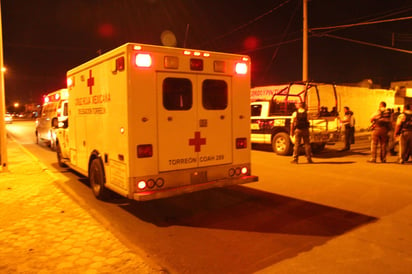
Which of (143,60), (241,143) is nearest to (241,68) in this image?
(241,143)

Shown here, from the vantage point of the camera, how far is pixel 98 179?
7.11 metres

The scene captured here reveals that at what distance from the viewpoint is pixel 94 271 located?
4.19 metres

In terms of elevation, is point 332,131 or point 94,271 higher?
point 332,131

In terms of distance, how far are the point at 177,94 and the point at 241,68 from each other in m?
1.44

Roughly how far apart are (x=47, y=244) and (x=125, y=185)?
1.35 m

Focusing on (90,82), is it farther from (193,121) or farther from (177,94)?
(193,121)

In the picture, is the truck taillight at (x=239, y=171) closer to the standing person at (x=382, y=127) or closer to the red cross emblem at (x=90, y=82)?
the red cross emblem at (x=90, y=82)

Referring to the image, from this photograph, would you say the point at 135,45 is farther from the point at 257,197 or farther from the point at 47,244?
the point at 257,197

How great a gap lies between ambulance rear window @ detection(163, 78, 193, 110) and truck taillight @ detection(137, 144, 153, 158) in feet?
2.33

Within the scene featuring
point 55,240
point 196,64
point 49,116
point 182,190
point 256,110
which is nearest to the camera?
point 55,240

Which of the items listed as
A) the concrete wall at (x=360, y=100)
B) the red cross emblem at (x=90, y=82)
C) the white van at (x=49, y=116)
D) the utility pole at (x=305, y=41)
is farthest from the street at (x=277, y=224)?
the concrete wall at (x=360, y=100)

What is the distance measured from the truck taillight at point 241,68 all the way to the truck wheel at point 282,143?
7.19 m

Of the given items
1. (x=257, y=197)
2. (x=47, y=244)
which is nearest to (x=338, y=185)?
(x=257, y=197)

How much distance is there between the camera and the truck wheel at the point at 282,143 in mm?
13562
